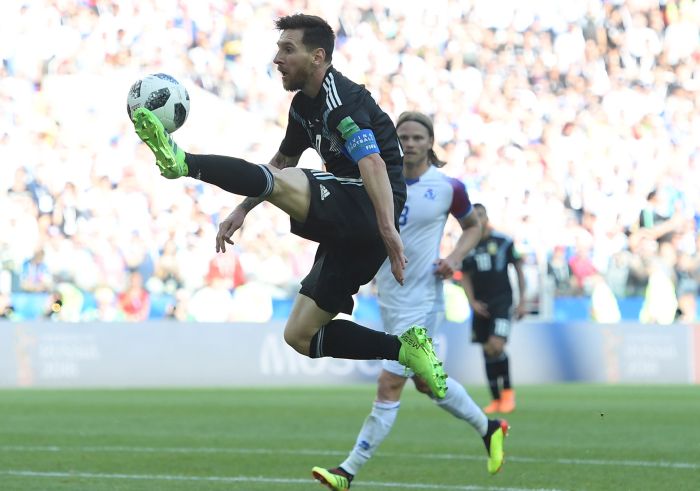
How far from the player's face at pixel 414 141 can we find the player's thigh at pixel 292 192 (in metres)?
2.35

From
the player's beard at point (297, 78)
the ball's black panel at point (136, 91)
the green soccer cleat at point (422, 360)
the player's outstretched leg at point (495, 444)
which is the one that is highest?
the player's beard at point (297, 78)

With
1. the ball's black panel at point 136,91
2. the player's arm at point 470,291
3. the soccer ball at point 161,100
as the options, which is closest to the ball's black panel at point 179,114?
the soccer ball at point 161,100

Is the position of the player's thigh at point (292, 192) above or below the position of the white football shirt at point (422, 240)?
above

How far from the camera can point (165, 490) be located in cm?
704

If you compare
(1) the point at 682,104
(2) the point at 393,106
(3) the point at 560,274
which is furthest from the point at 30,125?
(1) the point at 682,104

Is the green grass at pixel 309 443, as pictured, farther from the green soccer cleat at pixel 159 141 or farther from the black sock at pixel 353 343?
the green soccer cleat at pixel 159 141

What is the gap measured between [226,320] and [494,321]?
6.39 meters

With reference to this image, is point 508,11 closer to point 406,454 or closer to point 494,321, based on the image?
point 494,321

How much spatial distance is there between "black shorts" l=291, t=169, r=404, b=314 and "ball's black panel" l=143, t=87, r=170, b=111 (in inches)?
29.8

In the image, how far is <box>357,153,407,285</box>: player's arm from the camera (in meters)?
5.86

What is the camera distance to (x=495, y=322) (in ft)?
46.3

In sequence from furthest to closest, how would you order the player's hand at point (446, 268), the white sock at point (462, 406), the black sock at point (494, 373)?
the black sock at point (494, 373), the player's hand at point (446, 268), the white sock at point (462, 406)

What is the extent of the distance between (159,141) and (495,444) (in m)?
3.21

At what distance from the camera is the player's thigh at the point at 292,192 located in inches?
232
